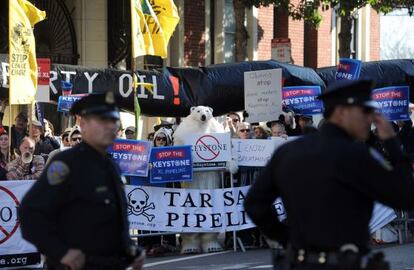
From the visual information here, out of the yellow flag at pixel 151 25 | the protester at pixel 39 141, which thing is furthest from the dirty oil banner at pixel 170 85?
the protester at pixel 39 141

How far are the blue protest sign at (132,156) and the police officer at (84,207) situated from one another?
7.12m

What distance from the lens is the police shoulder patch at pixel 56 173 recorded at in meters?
5.29

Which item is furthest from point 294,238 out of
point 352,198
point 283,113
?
point 283,113

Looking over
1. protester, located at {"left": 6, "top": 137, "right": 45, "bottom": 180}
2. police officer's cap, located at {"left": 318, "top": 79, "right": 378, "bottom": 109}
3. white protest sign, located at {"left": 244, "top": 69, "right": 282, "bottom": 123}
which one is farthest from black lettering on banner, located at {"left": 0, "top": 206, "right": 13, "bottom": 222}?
police officer's cap, located at {"left": 318, "top": 79, "right": 378, "bottom": 109}

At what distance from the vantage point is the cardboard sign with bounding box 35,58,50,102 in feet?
45.4

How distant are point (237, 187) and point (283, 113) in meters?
2.17

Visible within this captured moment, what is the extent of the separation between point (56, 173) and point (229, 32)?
18.5 meters

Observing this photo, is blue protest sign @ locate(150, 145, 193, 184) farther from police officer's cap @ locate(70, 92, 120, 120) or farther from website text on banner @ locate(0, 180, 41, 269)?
police officer's cap @ locate(70, 92, 120, 120)

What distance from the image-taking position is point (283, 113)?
1500 centimetres

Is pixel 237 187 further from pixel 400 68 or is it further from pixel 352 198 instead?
pixel 352 198

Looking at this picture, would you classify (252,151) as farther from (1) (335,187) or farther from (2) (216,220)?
(1) (335,187)

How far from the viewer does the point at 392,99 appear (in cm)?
1470

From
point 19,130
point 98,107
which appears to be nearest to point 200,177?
point 19,130

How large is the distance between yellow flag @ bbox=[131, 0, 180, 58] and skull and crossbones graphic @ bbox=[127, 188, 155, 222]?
243 centimetres
